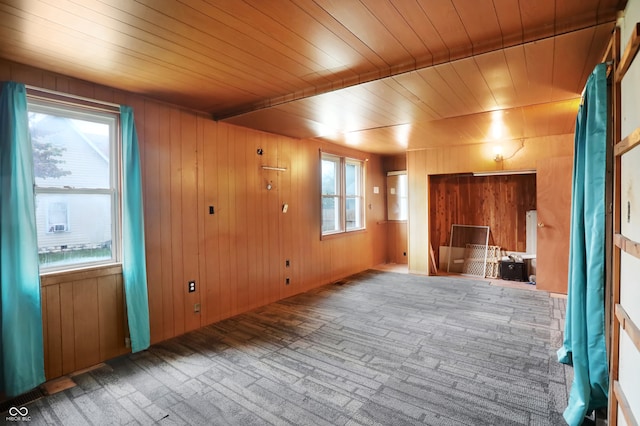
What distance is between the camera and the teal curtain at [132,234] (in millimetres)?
2902

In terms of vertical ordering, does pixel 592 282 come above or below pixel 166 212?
below

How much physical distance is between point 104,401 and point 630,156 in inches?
134

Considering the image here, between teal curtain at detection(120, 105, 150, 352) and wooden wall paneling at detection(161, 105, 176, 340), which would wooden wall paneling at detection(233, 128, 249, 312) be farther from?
teal curtain at detection(120, 105, 150, 352)

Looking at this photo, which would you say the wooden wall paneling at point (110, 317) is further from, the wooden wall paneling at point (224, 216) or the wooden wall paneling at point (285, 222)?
the wooden wall paneling at point (285, 222)

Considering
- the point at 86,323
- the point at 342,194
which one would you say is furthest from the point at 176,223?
the point at 342,194

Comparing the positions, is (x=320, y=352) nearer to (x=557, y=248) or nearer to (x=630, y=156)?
(x=630, y=156)

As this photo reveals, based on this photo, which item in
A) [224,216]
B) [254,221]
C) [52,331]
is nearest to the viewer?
[52,331]

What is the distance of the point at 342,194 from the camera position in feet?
19.7

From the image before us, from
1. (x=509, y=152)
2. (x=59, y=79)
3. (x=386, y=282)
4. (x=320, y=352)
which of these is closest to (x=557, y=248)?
(x=509, y=152)

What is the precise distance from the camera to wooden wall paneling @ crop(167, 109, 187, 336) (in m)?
3.35

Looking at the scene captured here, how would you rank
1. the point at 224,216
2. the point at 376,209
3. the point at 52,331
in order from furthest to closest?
the point at 376,209 < the point at 224,216 < the point at 52,331

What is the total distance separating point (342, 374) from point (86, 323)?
2177 mm

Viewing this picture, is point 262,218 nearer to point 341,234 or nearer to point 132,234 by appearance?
point 132,234

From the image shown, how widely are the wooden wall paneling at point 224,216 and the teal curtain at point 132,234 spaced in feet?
3.11
